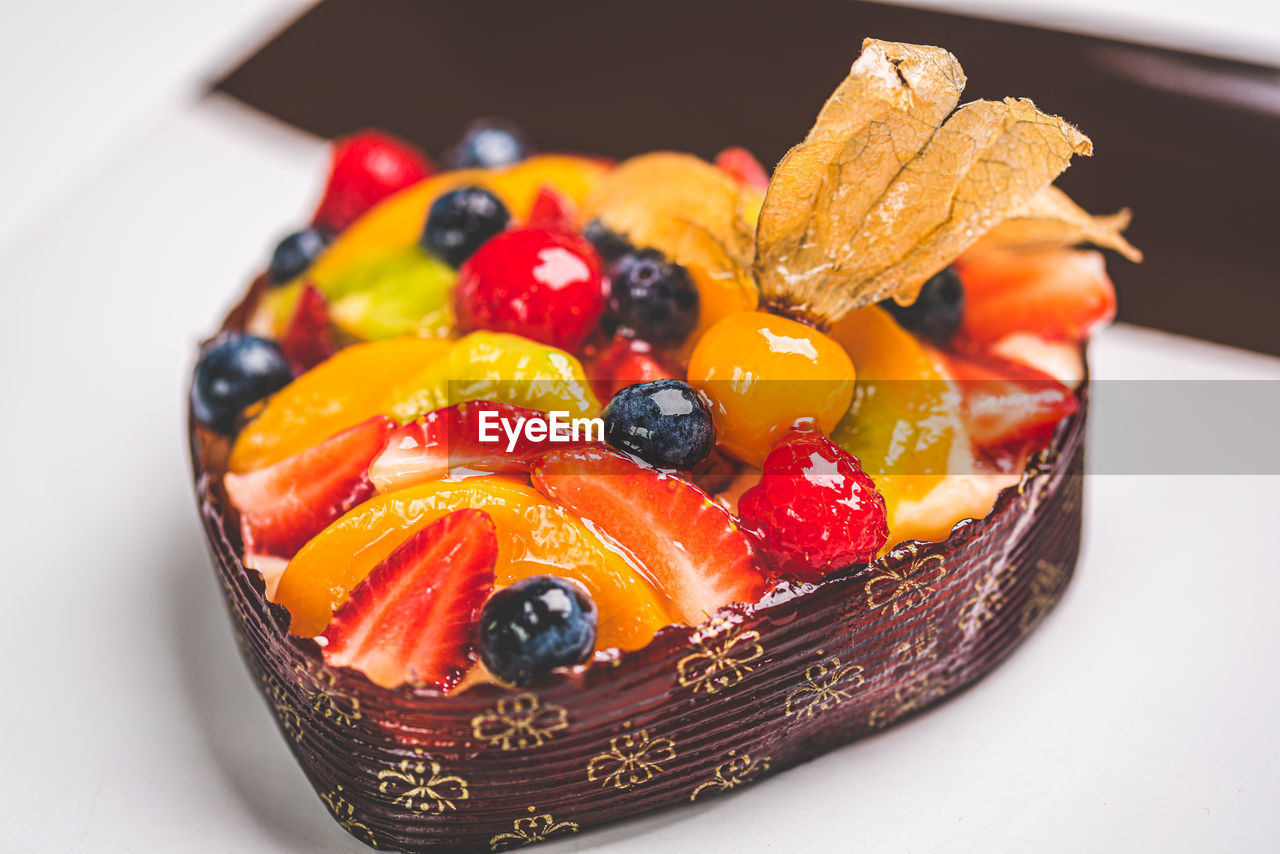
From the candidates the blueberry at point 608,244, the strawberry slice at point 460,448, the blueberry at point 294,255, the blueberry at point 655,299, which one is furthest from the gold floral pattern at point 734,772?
the blueberry at point 294,255

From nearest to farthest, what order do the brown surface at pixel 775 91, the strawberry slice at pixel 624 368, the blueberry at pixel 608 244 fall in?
the strawberry slice at pixel 624 368 < the blueberry at pixel 608 244 < the brown surface at pixel 775 91

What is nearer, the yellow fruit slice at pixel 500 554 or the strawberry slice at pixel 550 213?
the yellow fruit slice at pixel 500 554

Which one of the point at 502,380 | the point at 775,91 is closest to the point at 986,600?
the point at 502,380

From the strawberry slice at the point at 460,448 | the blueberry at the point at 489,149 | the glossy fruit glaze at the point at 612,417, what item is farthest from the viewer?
the blueberry at the point at 489,149

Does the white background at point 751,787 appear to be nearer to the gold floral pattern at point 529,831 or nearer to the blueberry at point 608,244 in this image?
the gold floral pattern at point 529,831

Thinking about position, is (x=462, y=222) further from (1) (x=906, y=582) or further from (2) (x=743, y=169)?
(1) (x=906, y=582)

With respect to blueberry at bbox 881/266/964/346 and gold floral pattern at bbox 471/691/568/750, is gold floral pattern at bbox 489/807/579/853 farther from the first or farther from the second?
blueberry at bbox 881/266/964/346

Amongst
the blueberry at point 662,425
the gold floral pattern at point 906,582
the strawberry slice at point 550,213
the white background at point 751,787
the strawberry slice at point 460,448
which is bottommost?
the white background at point 751,787
